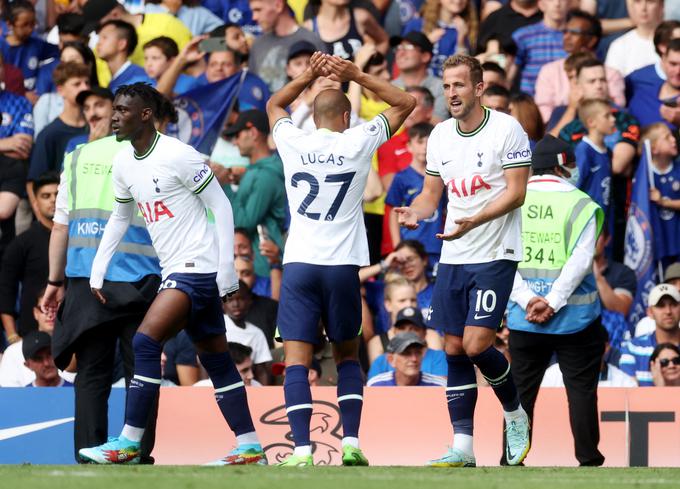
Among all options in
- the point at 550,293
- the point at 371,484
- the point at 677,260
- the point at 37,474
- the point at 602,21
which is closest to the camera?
the point at 371,484

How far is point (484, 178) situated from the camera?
28.6 feet

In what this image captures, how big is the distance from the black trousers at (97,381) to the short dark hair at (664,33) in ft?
23.0

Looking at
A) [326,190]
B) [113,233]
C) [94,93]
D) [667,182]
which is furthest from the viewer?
[667,182]

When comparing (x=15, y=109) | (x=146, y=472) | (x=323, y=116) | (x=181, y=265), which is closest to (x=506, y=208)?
(x=323, y=116)

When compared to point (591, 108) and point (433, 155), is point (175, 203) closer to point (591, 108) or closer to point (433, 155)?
point (433, 155)

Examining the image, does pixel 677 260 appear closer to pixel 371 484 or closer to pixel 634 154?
pixel 634 154

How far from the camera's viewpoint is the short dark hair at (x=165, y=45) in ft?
49.2

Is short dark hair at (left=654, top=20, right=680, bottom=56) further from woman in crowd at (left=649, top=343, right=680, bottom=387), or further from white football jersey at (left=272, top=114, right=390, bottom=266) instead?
white football jersey at (left=272, top=114, right=390, bottom=266)

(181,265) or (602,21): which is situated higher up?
(602,21)

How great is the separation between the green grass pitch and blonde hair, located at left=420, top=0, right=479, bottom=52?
913 cm

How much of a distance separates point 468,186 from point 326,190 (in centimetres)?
90

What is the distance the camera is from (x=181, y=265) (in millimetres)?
8641

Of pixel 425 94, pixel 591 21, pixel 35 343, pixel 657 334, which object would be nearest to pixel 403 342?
pixel 657 334

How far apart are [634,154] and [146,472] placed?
790 cm
